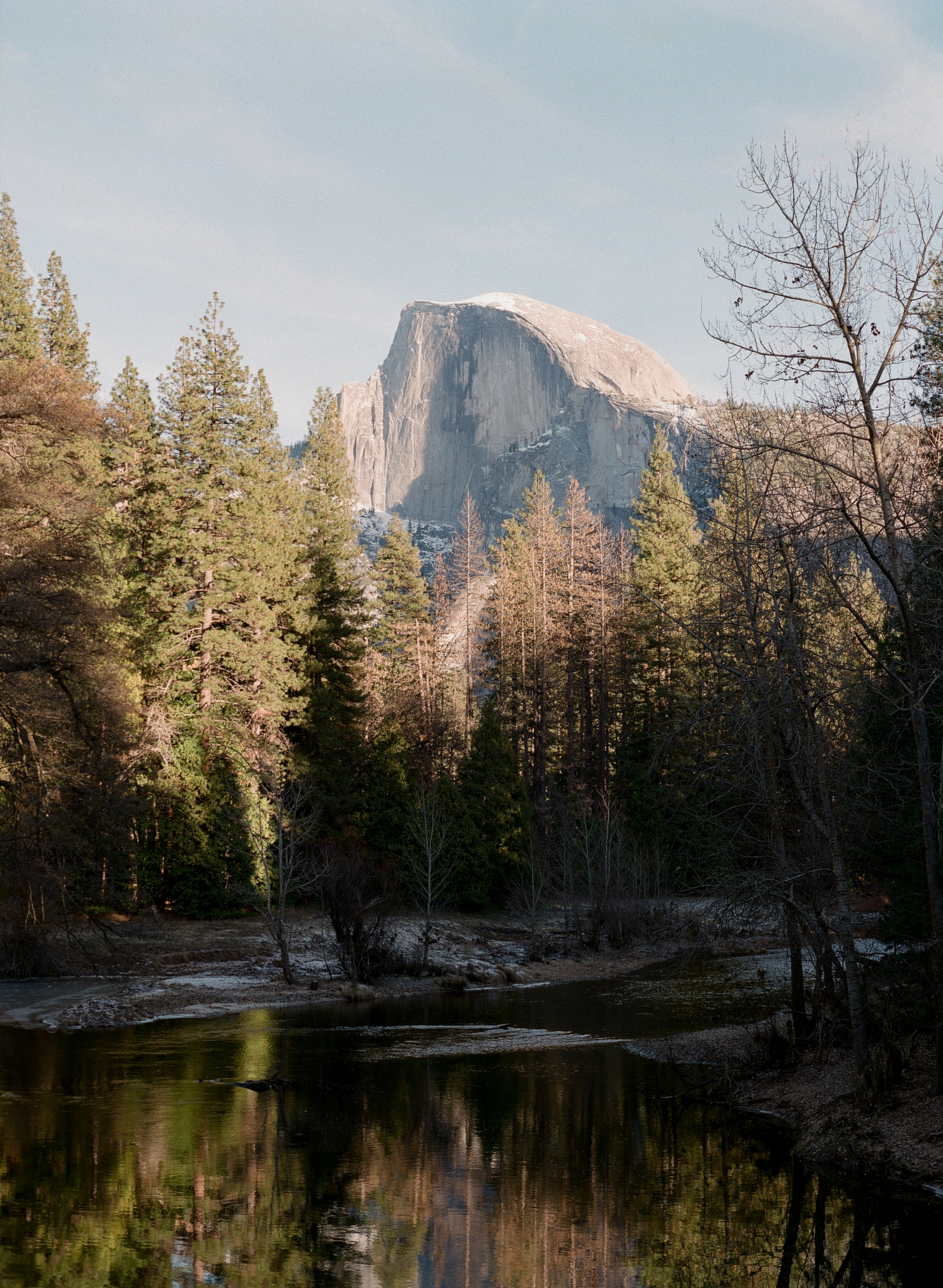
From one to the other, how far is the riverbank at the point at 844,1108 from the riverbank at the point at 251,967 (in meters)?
4.53

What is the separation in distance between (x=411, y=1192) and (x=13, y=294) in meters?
27.5

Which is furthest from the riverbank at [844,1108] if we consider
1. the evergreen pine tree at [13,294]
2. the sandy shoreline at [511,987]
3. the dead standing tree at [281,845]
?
the evergreen pine tree at [13,294]

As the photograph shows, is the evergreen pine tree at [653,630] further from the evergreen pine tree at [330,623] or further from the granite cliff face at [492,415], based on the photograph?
the granite cliff face at [492,415]

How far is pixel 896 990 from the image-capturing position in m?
14.1

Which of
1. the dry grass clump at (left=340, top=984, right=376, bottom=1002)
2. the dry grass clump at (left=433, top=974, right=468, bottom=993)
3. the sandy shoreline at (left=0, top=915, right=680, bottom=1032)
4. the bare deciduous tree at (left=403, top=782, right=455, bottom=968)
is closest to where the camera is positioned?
the sandy shoreline at (left=0, top=915, right=680, bottom=1032)

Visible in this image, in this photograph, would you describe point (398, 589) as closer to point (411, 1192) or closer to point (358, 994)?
point (358, 994)

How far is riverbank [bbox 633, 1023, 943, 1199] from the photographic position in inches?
440

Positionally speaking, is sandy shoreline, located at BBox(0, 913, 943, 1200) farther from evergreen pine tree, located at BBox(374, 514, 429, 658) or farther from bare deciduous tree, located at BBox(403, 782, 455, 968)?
evergreen pine tree, located at BBox(374, 514, 429, 658)

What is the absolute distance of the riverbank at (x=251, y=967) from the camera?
76.8 ft

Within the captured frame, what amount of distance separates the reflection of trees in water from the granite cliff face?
518 ft

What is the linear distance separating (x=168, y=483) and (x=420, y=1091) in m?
24.3

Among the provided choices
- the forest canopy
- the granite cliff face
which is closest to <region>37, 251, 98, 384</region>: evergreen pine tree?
the forest canopy

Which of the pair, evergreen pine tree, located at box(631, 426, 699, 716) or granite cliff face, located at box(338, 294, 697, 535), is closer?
evergreen pine tree, located at box(631, 426, 699, 716)

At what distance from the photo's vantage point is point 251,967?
91.0 ft
